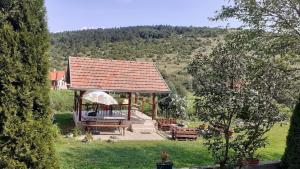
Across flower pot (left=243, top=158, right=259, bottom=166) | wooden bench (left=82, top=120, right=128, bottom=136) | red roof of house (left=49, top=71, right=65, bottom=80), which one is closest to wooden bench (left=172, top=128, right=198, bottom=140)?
wooden bench (left=82, top=120, right=128, bottom=136)

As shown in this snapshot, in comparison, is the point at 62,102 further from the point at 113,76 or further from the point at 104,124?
the point at 104,124

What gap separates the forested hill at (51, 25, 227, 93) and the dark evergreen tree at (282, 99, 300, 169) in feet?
186

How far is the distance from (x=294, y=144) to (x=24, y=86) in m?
8.41

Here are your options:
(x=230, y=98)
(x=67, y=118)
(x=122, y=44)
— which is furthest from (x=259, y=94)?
(x=122, y=44)

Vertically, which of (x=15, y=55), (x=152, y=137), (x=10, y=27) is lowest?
(x=152, y=137)

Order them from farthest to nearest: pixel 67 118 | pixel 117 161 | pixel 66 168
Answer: pixel 67 118 → pixel 117 161 → pixel 66 168

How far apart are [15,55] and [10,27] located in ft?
1.79

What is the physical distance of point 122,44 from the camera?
9456 centimetres

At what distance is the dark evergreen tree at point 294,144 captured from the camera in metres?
12.2

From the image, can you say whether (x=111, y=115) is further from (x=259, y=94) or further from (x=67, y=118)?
(x=259, y=94)

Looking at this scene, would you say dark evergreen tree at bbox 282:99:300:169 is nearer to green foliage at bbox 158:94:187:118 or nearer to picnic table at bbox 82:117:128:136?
picnic table at bbox 82:117:128:136

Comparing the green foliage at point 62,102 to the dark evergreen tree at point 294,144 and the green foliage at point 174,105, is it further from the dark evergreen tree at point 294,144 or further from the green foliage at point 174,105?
the dark evergreen tree at point 294,144

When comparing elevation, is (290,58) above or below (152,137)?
above

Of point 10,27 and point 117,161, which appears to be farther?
point 117,161
